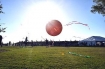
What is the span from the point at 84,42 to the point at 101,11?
8663 centimetres

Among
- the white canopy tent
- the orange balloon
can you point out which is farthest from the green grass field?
the white canopy tent

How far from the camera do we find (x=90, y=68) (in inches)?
554

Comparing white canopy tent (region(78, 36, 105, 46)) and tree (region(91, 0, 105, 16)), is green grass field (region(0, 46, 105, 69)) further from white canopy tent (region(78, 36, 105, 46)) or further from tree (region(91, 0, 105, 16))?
white canopy tent (region(78, 36, 105, 46))

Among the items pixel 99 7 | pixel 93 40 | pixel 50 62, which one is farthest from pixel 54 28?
pixel 93 40

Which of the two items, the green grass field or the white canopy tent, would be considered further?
the white canopy tent

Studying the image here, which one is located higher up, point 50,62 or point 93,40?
point 93,40

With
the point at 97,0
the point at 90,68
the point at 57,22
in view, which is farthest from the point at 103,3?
the point at 90,68

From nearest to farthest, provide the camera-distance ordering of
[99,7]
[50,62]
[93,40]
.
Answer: [50,62] → [99,7] → [93,40]

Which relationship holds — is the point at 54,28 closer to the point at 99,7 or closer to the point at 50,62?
the point at 50,62

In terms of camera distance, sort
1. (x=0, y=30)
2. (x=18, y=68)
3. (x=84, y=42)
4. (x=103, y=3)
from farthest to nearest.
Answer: (x=84, y=42)
(x=0, y=30)
(x=103, y=3)
(x=18, y=68)

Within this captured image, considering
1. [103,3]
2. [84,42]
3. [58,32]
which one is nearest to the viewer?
[58,32]

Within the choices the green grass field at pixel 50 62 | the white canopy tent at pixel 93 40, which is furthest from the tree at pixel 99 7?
the white canopy tent at pixel 93 40

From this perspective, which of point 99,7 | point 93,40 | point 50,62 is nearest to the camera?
point 50,62

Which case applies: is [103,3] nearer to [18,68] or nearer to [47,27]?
[47,27]
